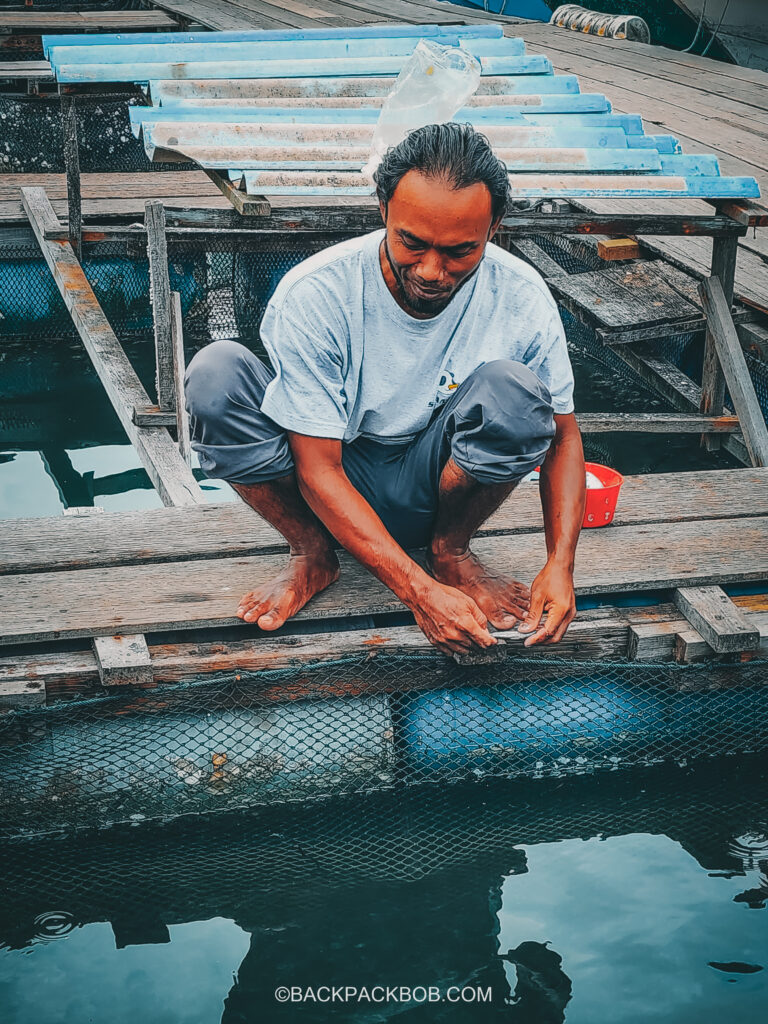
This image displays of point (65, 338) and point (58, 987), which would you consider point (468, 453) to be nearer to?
point (58, 987)

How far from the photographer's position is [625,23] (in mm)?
8758

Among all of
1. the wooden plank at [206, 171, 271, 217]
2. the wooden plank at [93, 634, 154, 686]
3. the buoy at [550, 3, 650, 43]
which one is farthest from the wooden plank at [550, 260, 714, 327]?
the buoy at [550, 3, 650, 43]

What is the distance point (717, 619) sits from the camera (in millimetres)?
2465

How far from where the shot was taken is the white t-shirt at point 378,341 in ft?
6.95

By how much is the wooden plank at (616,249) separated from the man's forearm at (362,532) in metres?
2.72

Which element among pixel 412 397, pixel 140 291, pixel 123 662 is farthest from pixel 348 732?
pixel 140 291

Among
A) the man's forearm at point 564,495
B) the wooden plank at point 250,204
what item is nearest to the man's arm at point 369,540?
the man's forearm at point 564,495

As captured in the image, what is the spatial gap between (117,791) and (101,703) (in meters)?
0.21

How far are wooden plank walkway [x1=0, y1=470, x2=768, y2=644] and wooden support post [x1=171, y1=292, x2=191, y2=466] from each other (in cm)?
83

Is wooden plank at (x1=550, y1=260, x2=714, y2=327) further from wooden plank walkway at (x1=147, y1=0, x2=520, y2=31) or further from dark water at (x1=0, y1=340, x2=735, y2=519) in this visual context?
wooden plank walkway at (x1=147, y1=0, x2=520, y2=31)

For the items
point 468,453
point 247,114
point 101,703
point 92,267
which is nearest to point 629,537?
point 468,453

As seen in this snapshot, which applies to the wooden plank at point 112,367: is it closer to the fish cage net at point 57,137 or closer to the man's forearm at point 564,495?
the fish cage net at point 57,137

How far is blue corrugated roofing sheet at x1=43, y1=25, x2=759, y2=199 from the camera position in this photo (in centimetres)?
332

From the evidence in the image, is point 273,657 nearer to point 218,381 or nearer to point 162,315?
point 218,381
